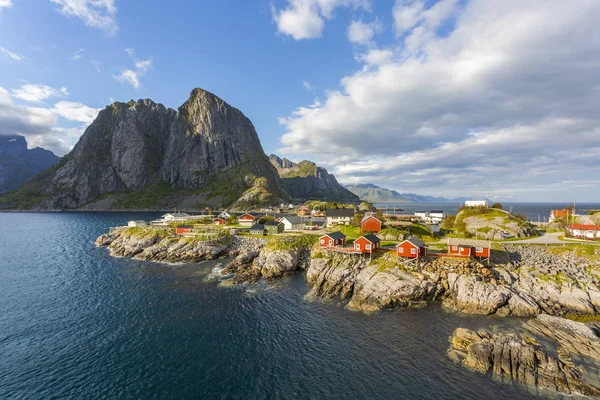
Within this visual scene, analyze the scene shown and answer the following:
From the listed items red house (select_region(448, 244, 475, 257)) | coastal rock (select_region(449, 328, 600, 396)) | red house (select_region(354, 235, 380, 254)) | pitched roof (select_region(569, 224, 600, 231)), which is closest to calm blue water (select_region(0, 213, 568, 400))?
coastal rock (select_region(449, 328, 600, 396))

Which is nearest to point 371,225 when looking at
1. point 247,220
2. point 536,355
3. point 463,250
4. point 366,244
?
point 366,244

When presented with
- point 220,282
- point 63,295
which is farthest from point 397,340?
point 63,295

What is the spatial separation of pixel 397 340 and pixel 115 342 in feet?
107

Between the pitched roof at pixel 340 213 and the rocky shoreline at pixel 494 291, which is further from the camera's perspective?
the pitched roof at pixel 340 213

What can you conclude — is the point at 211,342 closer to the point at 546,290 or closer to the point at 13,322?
the point at 13,322

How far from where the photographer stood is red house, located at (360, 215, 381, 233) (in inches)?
2601

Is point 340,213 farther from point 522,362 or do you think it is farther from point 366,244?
point 522,362

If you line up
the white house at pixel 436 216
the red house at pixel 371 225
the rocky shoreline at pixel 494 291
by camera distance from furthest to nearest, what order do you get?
1. the white house at pixel 436 216
2. the red house at pixel 371 225
3. the rocky shoreline at pixel 494 291

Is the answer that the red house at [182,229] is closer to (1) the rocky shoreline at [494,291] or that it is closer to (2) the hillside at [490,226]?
(1) the rocky shoreline at [494,291]

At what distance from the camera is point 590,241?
168 ft

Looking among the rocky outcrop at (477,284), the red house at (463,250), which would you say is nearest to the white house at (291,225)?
the rocky outcrop at (477,284)

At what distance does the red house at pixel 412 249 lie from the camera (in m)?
44.2

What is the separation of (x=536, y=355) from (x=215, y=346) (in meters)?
32.7

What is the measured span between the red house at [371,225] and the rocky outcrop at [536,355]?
37.0m
